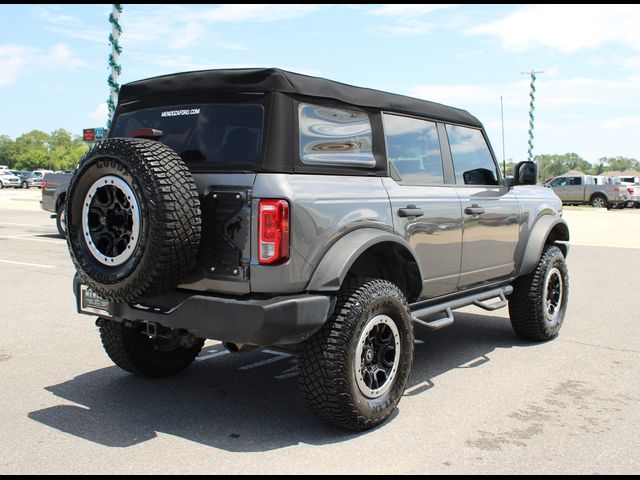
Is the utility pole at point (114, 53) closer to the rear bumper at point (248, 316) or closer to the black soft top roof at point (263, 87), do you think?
the black soft top roof at point (263, 87)

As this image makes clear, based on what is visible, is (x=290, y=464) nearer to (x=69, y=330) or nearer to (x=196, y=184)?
(x=196, y=184)

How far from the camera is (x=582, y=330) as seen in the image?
6.86 meters

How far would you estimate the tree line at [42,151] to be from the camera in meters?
139

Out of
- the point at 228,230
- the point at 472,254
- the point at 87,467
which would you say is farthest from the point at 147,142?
the point at 472,254

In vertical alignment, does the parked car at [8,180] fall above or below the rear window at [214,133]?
above

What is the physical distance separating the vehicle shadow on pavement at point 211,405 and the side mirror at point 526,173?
5.17 feet

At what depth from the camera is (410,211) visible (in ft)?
14.9

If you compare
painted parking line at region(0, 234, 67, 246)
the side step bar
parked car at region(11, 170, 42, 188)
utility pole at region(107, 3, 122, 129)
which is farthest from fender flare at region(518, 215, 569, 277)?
parked car at region(11, 170, 42, 188)

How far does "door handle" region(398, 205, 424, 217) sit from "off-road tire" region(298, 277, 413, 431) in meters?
0.63

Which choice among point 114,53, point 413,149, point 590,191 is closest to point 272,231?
point 413,149

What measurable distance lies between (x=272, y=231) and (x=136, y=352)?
72.2 inches

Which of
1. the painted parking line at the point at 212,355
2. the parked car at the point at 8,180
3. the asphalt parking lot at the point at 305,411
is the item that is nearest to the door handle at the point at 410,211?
the asphalt parking lot at the point at 305,411

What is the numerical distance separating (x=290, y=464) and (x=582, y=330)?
440cm

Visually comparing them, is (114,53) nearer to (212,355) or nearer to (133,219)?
(212,355)
